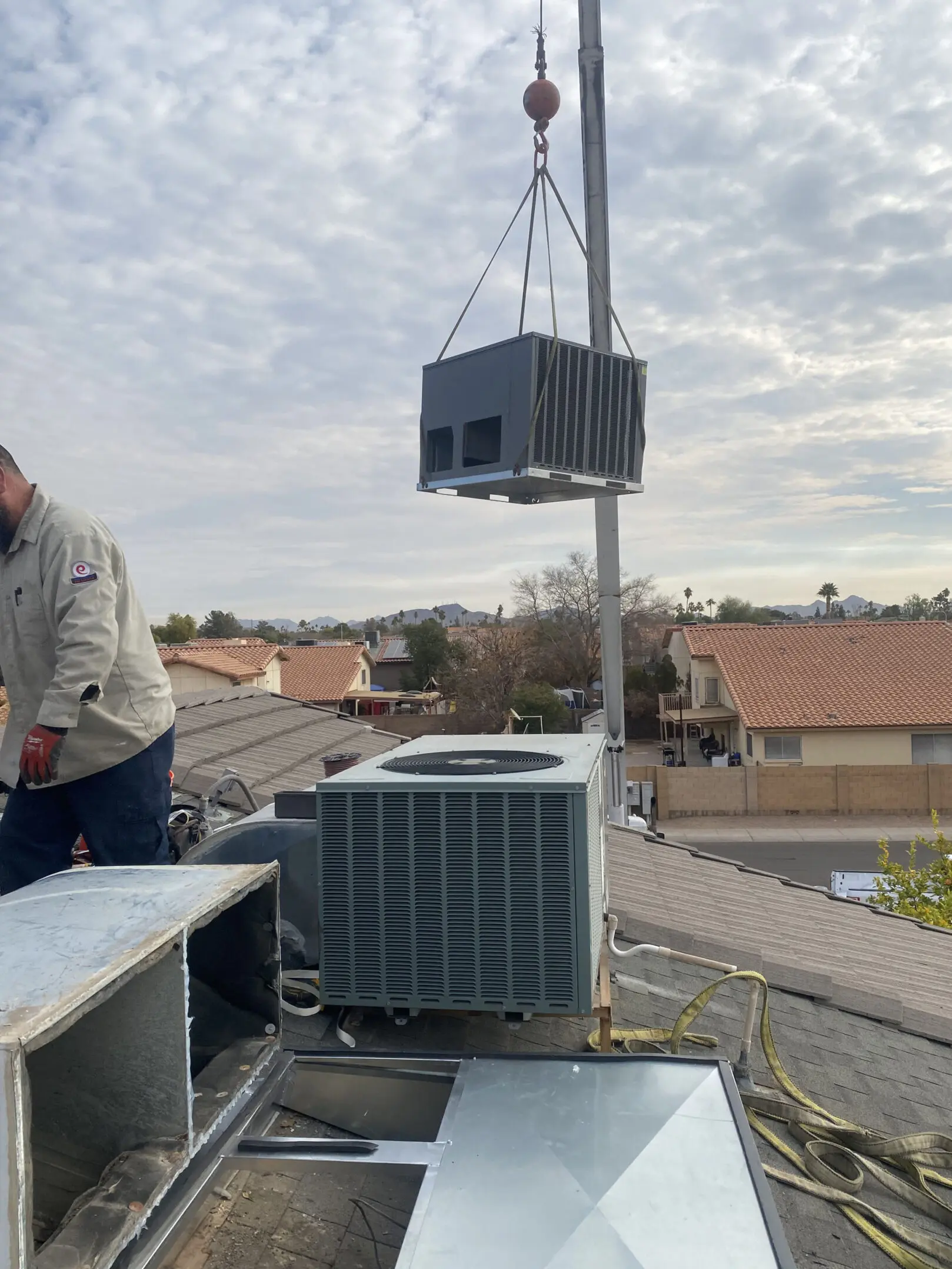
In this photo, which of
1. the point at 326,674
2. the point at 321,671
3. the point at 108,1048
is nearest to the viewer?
the point at 108,1048

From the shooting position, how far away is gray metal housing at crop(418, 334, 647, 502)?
464 centimetres

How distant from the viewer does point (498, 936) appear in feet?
8.49

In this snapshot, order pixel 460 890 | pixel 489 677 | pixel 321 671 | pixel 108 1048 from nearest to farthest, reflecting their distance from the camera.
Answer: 1. pixel 108 1048
2. pixel 460 890
3. pixel 489 677
4. pixel 321 671

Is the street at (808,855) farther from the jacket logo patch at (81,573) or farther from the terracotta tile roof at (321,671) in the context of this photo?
the jacket logo patch at (81,573)

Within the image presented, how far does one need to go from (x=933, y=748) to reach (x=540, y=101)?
26.2m

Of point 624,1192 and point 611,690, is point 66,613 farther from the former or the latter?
point 611,690

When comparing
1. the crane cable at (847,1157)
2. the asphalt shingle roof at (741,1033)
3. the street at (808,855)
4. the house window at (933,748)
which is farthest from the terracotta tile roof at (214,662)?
the crane cable at (847,1157)

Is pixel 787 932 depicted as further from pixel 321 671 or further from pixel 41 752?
pixel 321 671

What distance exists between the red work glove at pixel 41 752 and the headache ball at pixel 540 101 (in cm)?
523

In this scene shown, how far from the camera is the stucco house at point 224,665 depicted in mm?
25547

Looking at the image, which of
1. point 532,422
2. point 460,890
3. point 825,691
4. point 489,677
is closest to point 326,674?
point 489,677

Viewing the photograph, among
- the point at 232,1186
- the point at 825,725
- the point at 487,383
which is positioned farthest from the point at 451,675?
the point at 232,1186

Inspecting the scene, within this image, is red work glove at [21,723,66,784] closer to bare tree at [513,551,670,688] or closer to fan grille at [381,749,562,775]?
fan grille at [381,749,562,775]

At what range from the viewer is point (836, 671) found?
30.3 m
